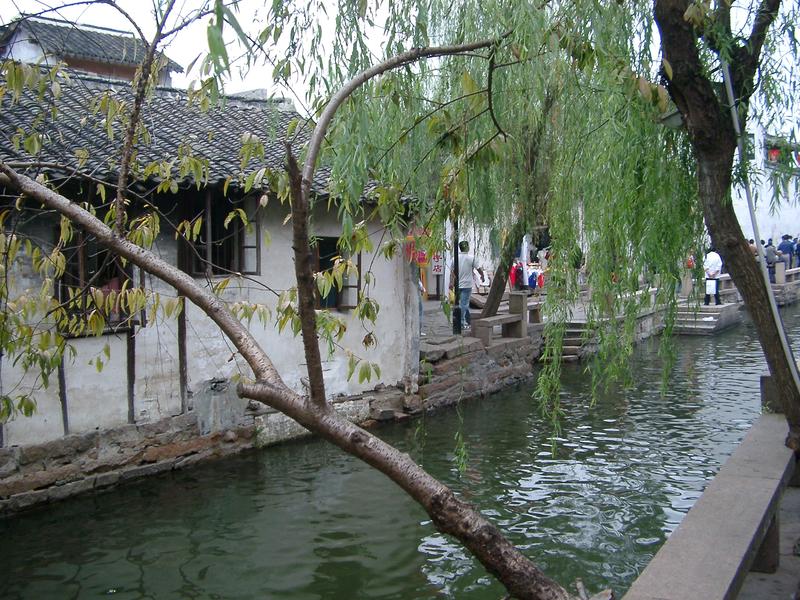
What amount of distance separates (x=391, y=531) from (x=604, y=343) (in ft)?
9.37

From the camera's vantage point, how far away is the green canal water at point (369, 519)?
19.3ft

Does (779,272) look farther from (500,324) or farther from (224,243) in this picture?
(224,243)

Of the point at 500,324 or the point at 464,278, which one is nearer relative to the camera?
the point at 500,324

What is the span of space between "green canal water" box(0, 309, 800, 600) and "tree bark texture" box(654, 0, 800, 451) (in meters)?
1.89

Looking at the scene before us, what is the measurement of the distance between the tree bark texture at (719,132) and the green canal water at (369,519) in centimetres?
189

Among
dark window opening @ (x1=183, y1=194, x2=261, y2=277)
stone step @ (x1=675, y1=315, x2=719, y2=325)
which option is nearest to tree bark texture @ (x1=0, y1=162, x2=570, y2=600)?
dark window opening @ (x1=183, y1=194, x2=261, y2=277)

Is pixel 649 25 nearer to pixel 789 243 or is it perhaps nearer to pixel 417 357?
pixel 417 357

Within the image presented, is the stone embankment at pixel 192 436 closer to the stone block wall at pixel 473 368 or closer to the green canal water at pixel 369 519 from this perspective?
the stone block wall at pixel 473 368

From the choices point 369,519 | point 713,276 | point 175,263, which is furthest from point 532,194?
point 713,276

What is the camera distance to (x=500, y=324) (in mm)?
13367

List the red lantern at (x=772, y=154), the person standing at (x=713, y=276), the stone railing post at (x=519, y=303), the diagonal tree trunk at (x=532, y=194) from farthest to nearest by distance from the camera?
the person standing at (x=713, y=276), the stone railing post at (x=519, y=303), the diagonal tree trunk at (x=532, y=194), the red lantern at (x=772, y=154)

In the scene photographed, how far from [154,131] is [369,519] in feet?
16.2

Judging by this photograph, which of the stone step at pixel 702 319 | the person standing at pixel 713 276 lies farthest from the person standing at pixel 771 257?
the stone step at pixel 702 319

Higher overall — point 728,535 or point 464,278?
point 464,278
